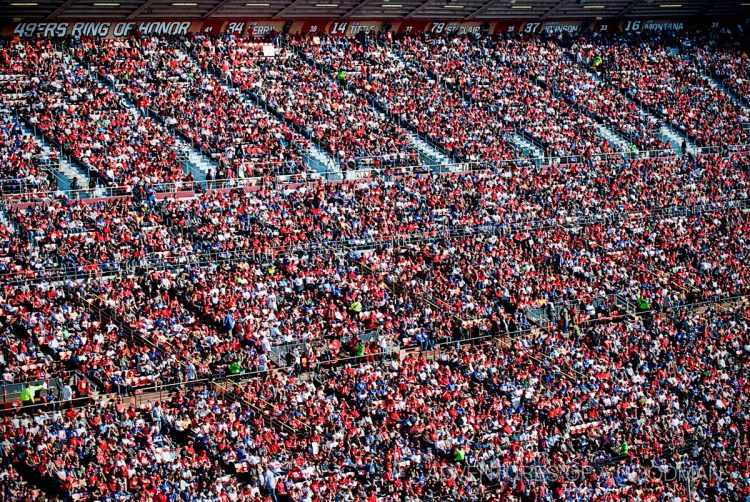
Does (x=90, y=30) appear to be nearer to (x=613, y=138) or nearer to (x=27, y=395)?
(x=27, y=395)

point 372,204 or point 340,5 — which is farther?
point 340,5

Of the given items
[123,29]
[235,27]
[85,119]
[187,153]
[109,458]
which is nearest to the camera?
[109,458]

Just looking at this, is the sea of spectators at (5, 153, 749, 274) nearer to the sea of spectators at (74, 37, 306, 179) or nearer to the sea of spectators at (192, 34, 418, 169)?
the sea of spectators at (74, 37, 306, 179)

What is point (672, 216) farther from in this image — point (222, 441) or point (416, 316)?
point (222, 441)

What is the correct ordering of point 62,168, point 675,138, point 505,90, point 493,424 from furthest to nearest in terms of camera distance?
point 675,138 < point 505,90 < point 62,168 < point 493,424

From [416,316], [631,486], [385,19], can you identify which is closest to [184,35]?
[385,19]

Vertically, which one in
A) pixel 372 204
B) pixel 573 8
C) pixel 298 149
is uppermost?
pixel 573 8

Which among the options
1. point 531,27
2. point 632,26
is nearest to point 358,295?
point 531,27
